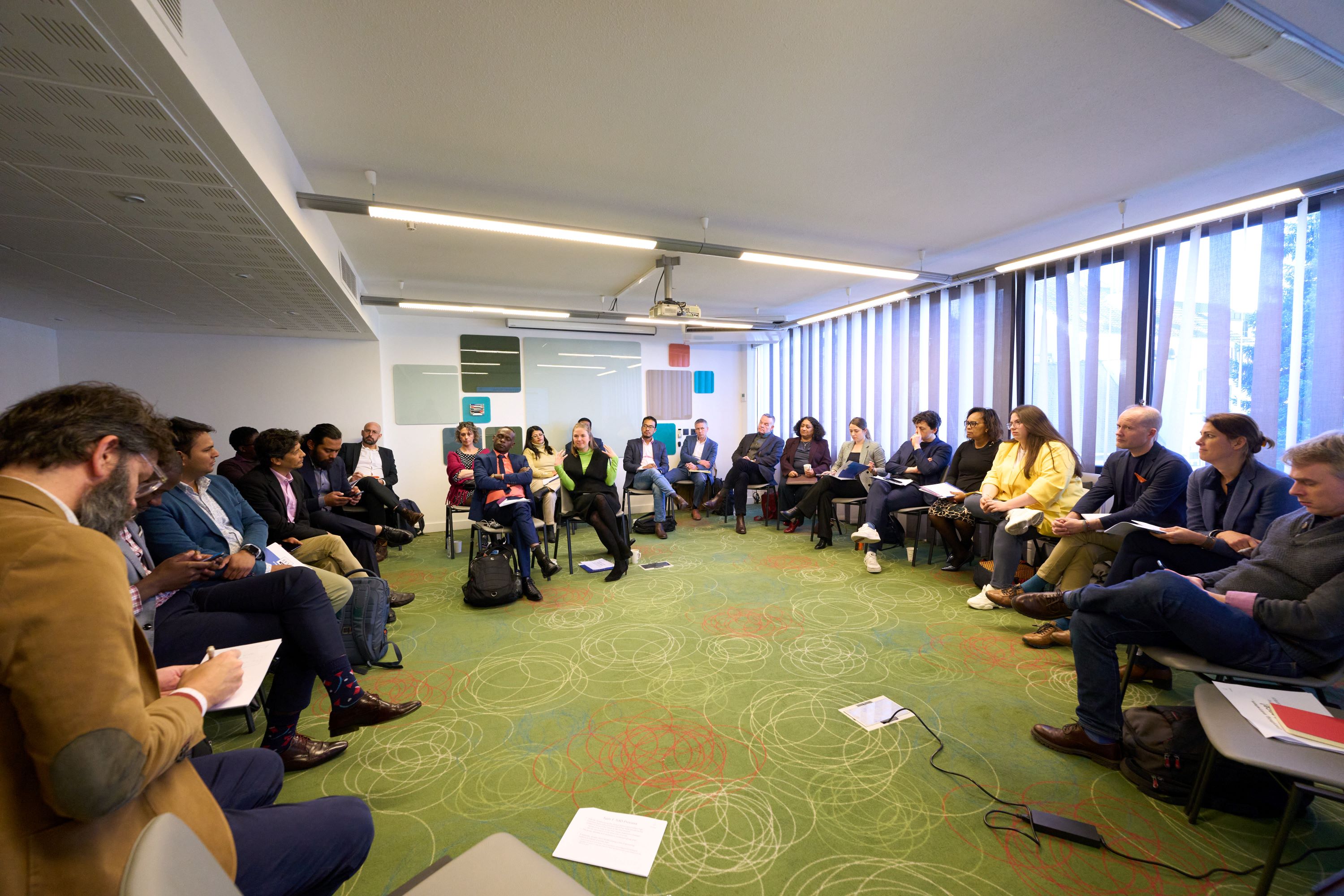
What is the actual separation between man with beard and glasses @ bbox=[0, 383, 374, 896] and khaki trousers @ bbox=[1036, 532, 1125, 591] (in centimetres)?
397

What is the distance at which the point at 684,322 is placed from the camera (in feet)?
21.2

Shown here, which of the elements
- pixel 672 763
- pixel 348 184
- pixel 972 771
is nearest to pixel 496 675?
pixel 672 763

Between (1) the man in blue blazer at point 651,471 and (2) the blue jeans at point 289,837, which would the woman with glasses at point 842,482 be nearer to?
(1) the man in blue blazer at point 651,471

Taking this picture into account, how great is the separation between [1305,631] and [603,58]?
3.42 meters

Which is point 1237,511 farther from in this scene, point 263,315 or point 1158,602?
point 263,315

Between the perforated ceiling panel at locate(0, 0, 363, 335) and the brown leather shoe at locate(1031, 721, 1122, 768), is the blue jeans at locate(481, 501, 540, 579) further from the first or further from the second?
the brown leather shoe at locate(1031, 721, 1122, 768)

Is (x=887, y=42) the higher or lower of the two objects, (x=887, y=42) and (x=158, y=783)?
the higher

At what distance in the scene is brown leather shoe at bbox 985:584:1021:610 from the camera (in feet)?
12.0

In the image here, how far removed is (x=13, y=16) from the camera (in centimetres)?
140

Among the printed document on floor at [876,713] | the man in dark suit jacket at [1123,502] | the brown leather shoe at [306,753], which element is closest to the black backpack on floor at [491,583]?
the brown leather shoe at [306,753]

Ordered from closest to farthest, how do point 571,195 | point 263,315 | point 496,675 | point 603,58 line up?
1. point 603,58
2. point 496,675
3. point 571,195
4. point 263,315

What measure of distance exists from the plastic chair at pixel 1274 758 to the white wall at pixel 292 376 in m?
6.96

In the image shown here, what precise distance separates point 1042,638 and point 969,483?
6.35ft

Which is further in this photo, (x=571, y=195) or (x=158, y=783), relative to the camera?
(x=571, y=195)
